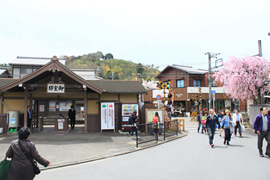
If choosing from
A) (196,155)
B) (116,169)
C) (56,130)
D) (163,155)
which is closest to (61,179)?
(116,169)

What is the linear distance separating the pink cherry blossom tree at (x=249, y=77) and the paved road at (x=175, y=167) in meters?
11.7

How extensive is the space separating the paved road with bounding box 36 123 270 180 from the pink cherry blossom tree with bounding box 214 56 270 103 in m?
11.7

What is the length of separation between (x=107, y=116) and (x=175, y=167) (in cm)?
882

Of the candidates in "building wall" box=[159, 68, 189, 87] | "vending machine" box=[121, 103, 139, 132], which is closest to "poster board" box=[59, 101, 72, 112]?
"vending machine" box=[121, 103, 139, 132]

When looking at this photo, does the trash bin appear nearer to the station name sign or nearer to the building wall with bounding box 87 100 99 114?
the building wall with bounding box 87 100 99 114

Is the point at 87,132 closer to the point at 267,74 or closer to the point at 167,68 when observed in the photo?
the point at 267,74

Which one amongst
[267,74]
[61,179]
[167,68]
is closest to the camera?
[61,179]

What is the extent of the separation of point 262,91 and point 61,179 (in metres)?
19.3

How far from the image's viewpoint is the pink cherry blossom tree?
19.5 m

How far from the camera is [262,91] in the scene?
20250 mm

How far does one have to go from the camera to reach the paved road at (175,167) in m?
6.47

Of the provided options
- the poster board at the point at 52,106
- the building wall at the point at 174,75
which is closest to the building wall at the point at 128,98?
the poster board at the point at 52,106

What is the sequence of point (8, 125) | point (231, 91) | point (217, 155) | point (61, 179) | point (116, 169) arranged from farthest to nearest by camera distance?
point (231, 91), point (8, 125), point (217, 155), point (116, 169), point (61, 179)

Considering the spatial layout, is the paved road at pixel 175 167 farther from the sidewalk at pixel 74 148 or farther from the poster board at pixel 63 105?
the poster board at pixel 63 105
